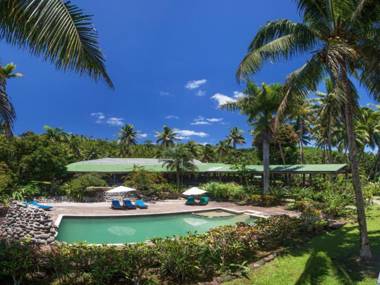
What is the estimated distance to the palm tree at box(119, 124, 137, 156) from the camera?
6581 centimetres

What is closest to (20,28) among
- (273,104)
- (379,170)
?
(273,104)

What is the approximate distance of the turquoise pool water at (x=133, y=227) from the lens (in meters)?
16.1

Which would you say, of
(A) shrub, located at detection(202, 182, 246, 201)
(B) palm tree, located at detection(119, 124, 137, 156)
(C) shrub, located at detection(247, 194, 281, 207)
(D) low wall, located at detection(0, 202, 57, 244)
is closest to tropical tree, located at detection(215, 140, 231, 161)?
(B) palm tree, located at detection(119, 124, 137, 156)

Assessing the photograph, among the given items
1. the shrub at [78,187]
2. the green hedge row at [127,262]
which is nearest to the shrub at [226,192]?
the shrub at [78,187]

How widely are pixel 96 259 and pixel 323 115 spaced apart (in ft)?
93.2

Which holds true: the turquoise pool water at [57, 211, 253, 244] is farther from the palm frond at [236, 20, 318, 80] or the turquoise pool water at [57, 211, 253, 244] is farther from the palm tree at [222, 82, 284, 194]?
the palm frond at [236, 20, 318, 80]

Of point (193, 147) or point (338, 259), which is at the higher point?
point (193, 147)

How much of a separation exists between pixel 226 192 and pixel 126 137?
41041 millimetres

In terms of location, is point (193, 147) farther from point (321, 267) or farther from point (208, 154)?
point (321, 267)

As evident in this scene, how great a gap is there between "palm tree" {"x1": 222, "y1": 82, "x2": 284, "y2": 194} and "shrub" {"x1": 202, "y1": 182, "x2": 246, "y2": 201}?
2065 mm

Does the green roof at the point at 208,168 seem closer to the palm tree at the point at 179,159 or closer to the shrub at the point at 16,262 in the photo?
the palm tree at the point at 179,159

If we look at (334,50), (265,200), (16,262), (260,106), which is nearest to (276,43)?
(334,50)

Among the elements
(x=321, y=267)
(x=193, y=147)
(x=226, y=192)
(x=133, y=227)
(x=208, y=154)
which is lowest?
(x=133, y=227)

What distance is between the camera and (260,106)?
25297 millimetres
